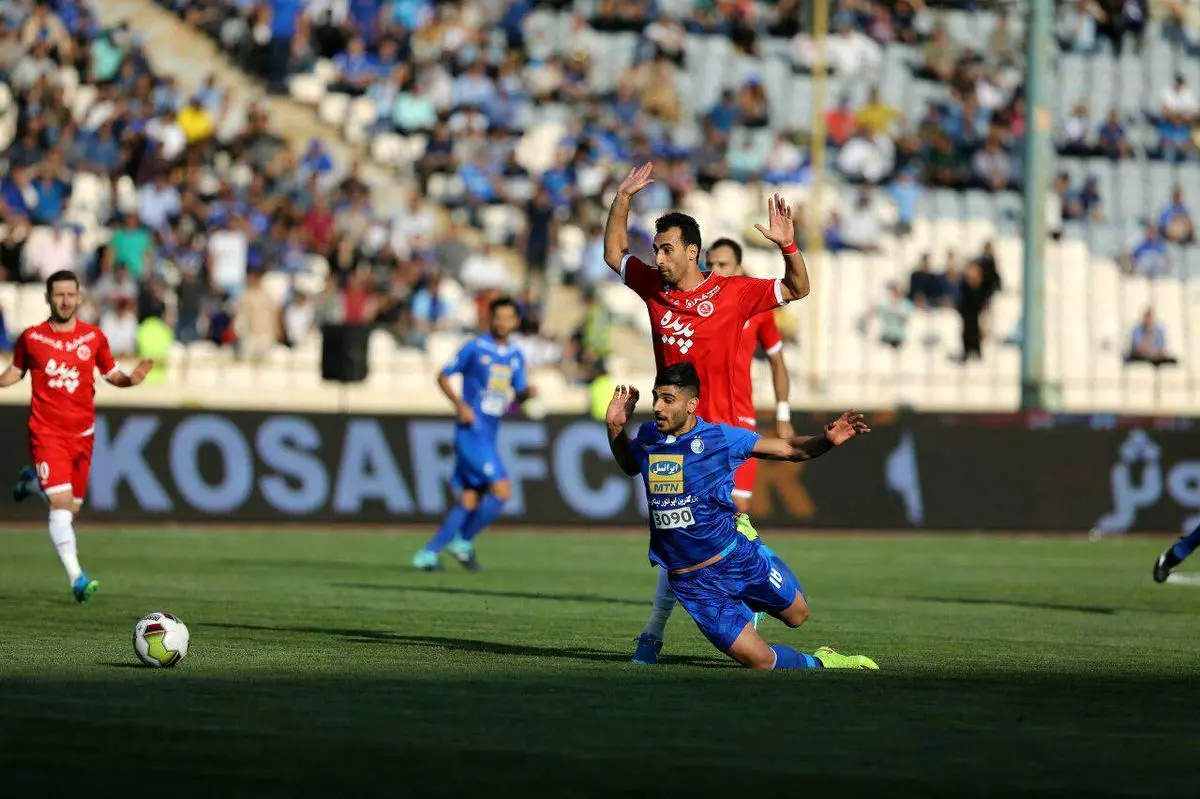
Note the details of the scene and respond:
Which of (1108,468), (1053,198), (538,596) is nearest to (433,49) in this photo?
(1053,198)

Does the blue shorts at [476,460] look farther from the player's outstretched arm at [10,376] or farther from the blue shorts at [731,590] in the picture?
the blue shorts at [731,590]

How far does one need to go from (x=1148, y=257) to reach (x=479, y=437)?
19532 mm

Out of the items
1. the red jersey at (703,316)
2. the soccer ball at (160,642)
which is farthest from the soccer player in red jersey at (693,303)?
the soccer ball at (160,642)

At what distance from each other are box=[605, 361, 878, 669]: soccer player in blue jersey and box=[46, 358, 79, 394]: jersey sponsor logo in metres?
6.04

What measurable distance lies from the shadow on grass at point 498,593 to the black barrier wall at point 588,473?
8.19 m

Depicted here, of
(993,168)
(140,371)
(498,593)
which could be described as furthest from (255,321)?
(993,168)

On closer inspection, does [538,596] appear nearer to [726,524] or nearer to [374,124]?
[726,524]

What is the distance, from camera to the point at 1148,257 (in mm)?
36000

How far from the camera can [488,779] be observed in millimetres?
7219

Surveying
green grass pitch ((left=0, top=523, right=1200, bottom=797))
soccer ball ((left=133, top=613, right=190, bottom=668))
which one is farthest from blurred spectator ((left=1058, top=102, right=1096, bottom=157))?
soccer ball ((left=133, top=613, right=190, bottom=668))

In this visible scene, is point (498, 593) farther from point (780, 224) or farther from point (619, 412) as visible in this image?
point (619, 412)

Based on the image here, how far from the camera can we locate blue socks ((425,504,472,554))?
19594 mm

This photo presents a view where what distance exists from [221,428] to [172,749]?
17735 mm

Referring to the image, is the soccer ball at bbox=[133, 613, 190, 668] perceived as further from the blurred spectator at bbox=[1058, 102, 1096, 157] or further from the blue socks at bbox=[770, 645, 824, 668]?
the blurred spectator at bbox=[1058, 102, 1096, 157]
